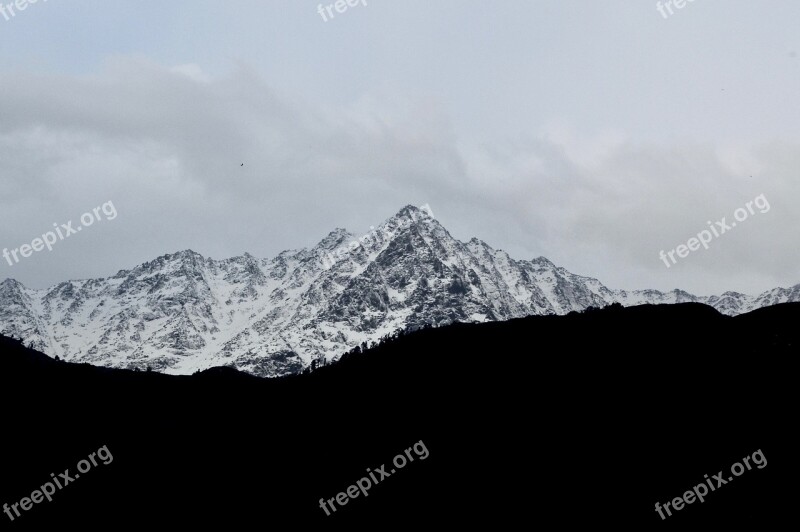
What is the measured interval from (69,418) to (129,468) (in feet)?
71.6

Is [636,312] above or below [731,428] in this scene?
above

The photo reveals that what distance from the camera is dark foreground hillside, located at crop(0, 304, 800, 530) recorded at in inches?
4601

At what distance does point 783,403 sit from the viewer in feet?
389

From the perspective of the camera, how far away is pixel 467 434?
139 metres

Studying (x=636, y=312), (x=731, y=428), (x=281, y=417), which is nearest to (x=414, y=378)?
(x=281, y=417)

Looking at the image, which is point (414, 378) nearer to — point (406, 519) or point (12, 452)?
point (406, 519)

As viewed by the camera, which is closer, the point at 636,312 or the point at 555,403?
the point at 555,403

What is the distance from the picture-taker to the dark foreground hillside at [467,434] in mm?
116875

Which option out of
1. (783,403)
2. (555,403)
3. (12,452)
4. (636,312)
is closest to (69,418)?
(12,452)

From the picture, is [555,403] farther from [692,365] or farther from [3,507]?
[3,507]

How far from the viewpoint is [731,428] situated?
392 feet

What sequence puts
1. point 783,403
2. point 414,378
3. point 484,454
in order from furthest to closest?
point 414,378 → point 484,454 → point 783,403

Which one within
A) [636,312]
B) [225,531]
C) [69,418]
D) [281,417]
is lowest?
[225,531]

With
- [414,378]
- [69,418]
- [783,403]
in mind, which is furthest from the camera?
[414,378]
